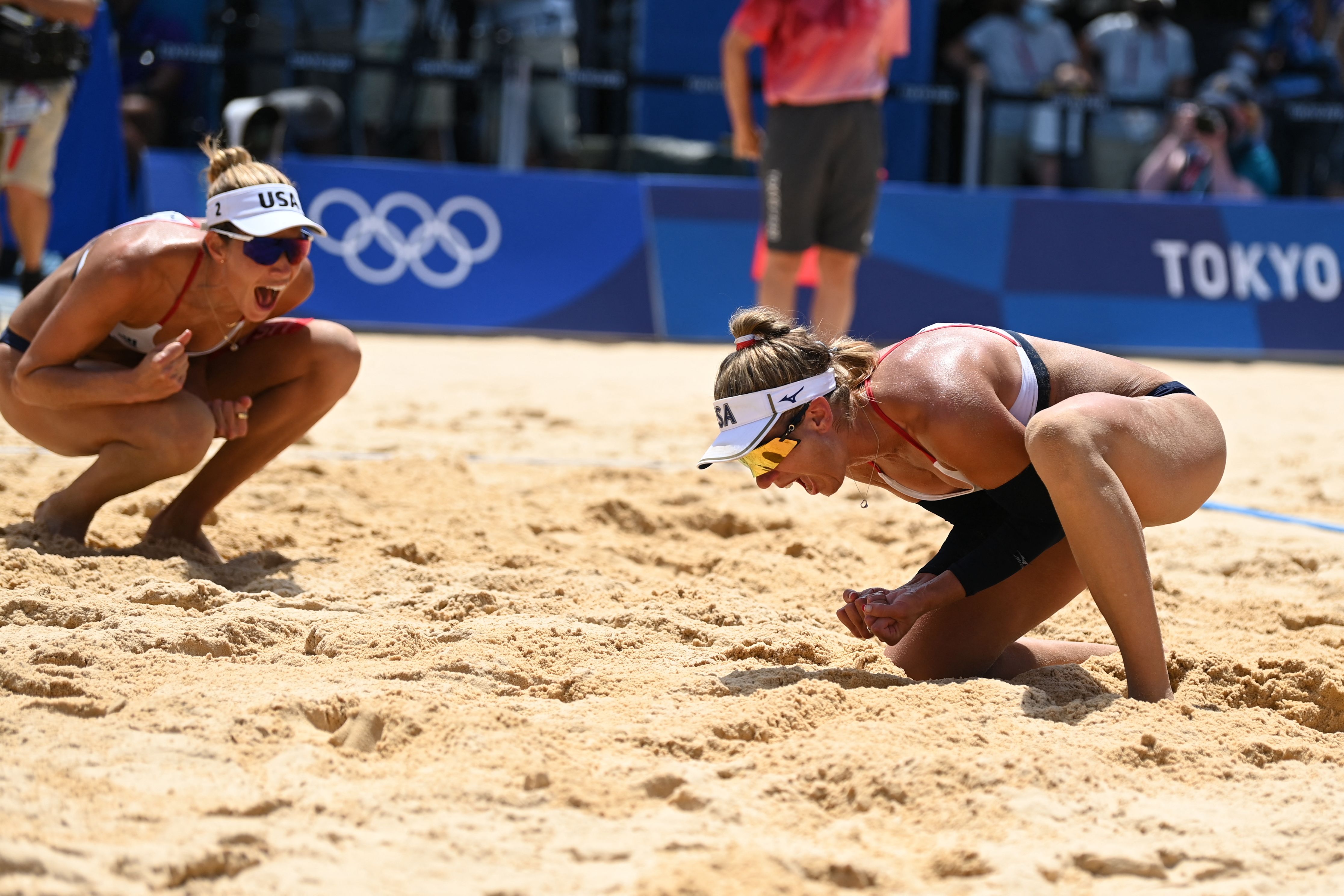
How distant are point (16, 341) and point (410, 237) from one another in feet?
15.3

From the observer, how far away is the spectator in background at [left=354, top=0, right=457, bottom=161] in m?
9.22

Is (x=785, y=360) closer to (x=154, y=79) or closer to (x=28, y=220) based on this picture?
(x=28, y=220)

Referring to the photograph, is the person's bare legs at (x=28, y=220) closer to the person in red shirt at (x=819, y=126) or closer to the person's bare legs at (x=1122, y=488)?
the person in red shirt at (x=819, y=126)

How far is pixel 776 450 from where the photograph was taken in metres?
2.78

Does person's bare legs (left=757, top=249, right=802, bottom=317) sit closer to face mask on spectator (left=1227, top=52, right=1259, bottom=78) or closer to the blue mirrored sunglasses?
the blue mirrored sunglasses

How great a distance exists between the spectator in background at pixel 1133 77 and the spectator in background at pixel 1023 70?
11.2 inches

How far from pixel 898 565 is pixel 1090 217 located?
5.33 meters

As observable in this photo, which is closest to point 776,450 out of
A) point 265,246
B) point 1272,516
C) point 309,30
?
point 265,246

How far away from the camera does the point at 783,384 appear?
2.76m

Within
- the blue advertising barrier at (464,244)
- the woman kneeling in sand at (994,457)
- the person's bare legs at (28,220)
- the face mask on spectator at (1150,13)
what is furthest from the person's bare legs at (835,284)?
the face mask on spectator at (1150,13)

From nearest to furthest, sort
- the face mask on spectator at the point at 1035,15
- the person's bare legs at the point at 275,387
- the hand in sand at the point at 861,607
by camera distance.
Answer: the hand in sand at the point at 861,607 < the person's bare legs at the point at 275,387 < the face mask on spectator at the point at 1035,15

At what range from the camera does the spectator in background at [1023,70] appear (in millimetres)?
9750

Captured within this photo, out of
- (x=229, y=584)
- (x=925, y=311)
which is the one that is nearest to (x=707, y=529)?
(x=229, y=584)

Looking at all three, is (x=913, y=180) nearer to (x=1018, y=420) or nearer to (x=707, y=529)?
(x=707, y=529)
